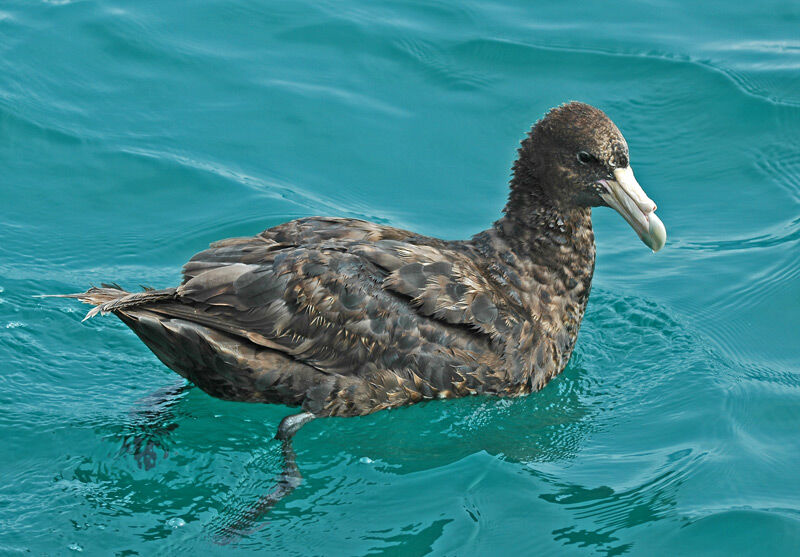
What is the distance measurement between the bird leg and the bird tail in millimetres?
925

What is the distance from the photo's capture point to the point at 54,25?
980 centimetres

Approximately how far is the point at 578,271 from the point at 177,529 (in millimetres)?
2733

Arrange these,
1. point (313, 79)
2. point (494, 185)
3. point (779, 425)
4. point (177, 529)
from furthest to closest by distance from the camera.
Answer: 1. point (313, 79)
2. point (494, 185)
3. point (779, 425)
4. point (177, 529)

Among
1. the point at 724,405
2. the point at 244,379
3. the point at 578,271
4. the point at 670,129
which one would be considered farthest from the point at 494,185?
the point at 244,379

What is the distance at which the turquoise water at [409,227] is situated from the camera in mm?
5594

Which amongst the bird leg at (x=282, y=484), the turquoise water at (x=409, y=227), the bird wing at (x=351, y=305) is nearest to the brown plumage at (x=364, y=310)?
the bird wing at (x=351, y=305)

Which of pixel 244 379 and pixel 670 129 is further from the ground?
pixel 670 129

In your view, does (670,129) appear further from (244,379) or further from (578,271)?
(244,379)

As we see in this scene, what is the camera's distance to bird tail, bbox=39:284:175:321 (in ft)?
18.7

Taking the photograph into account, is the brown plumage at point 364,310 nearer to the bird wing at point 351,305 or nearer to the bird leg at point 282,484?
the bird wing at point 351,305

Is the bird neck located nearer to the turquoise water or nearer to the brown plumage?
the brown plumage

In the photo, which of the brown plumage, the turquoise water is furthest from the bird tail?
the turquoise water

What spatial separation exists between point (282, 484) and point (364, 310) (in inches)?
39.5

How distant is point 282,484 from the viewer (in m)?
5.79
